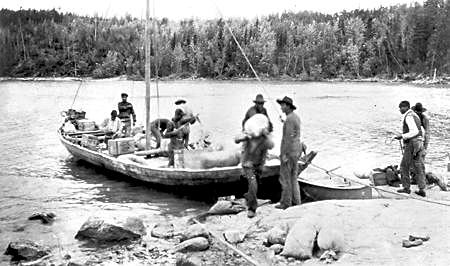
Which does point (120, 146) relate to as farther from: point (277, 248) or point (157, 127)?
point (277, 248)

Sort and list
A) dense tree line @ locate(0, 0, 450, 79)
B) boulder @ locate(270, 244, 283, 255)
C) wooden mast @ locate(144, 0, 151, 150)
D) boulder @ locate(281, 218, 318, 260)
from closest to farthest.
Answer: boulder @ locate(281, 218, 318, 260), boulder @ locate(270, 244, 283, 255), wooden mast @ locate(144, 0, 151, 150), dense tree line @ locate(0, 0, 450, 79)

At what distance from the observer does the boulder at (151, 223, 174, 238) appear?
10703 millimetres

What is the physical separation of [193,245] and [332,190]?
394 centimetres

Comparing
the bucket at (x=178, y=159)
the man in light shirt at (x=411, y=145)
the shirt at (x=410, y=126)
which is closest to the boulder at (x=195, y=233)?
the bucket at (x=178, y=159)

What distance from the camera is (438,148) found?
86.6 ft

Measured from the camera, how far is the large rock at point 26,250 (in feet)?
32.2

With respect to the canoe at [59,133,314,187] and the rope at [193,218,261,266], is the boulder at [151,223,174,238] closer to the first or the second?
the rope at [193,218,261,266]

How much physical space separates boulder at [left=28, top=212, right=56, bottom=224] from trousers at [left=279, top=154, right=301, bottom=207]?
611cm

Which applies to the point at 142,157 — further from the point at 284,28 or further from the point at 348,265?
the point at 284,28

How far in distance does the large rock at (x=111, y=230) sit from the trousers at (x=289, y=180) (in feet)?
10.4

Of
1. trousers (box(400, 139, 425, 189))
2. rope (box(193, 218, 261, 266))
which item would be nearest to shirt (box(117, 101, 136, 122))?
rope (box(193, 218, 261, 266))

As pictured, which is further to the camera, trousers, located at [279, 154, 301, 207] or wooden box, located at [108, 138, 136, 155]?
wooden box, located at [108, 138, 136, 155]

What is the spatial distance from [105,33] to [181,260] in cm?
15631

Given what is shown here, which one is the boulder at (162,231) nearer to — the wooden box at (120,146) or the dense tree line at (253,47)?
the wooden box at (120,146)
